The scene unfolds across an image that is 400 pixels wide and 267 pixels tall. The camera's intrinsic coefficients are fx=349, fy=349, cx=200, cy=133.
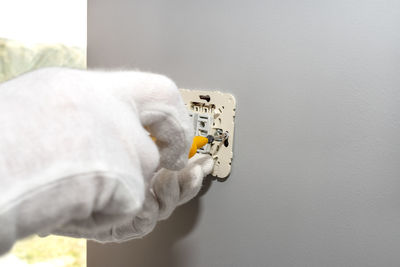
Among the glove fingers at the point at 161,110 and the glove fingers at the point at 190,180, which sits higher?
the glove fingers at the point at 161,110

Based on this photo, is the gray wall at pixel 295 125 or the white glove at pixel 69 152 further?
the gray wall at pixel 295 125

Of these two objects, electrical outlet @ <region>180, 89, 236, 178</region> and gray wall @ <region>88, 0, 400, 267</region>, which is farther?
electrical outlet @ <region>180, 89, 236, 178</region>

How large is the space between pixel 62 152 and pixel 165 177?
0.30m

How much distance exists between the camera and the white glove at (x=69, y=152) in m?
0.31

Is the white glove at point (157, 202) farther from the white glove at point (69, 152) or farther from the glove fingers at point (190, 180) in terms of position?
the white glove at point (69, 152)

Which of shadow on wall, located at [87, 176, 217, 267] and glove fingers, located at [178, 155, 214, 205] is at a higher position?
glove fingers, located at [178, 155, 214, 205]

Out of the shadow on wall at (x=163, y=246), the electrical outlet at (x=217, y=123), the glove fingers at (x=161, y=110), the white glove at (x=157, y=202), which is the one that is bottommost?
the shadow on wall at (x=163, y=246)

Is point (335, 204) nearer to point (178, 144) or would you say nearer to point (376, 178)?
point (376, 178)

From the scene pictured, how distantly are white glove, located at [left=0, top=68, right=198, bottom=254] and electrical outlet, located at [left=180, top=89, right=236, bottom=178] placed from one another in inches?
13.9

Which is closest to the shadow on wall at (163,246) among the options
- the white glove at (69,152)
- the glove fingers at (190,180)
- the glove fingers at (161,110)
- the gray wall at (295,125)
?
the gray wall at (295,125)

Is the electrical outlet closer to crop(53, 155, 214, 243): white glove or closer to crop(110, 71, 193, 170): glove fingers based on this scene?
crop(53, 155, 214, 243): white glove

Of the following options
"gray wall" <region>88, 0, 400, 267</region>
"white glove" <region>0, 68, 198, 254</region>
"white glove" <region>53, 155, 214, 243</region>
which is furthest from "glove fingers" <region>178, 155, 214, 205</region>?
"white glove" <region>0, 68, 198, 254</region>

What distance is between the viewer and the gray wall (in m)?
0.59

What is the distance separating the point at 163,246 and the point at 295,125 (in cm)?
49
